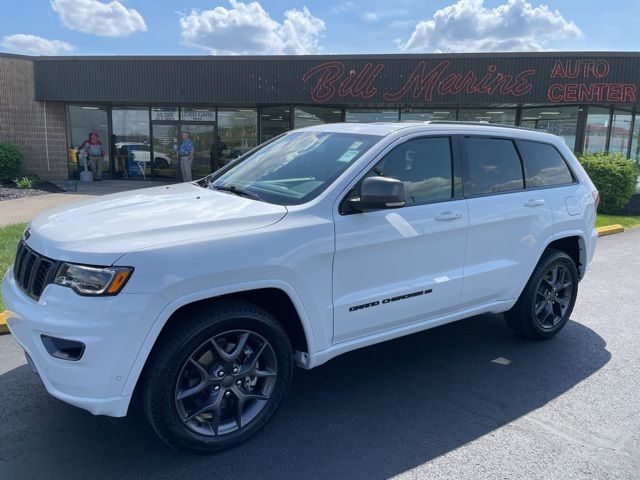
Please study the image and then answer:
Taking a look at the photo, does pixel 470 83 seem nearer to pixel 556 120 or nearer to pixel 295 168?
pixel 556 120

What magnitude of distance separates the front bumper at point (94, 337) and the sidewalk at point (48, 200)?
775cm

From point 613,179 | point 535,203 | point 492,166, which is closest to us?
point 492,166

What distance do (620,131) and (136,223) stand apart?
19.4 meters

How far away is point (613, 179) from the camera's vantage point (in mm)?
12711

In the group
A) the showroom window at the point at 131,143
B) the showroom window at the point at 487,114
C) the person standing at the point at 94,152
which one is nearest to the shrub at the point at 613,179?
the showroom window at the point at 487,114

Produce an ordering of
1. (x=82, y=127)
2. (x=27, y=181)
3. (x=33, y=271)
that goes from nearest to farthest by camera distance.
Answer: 1. (x=33, y=271)
2. (x=27, y=181)
3. (x=82, y=127)

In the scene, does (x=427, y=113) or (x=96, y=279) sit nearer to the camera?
(x=96, y=279)

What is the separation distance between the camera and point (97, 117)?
60.1 feet

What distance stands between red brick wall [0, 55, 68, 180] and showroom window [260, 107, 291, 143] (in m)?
6.53

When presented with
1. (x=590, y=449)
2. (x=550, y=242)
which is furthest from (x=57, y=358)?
(x=550, y=242)

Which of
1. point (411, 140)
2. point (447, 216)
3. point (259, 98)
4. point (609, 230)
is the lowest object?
point (609, 230)

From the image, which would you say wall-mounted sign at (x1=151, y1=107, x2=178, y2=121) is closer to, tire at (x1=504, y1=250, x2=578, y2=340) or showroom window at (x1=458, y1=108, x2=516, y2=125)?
showroom window at (x1=458, y1=108, x2=516, y2=125)

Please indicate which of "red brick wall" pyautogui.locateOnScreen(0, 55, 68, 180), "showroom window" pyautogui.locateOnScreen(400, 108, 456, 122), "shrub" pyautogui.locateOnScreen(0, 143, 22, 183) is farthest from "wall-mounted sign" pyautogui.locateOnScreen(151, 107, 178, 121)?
"showroom window" pyautogui.locateOnScreen(400, 108, 456, 122)

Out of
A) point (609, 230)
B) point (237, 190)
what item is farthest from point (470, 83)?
point (237, 190)
